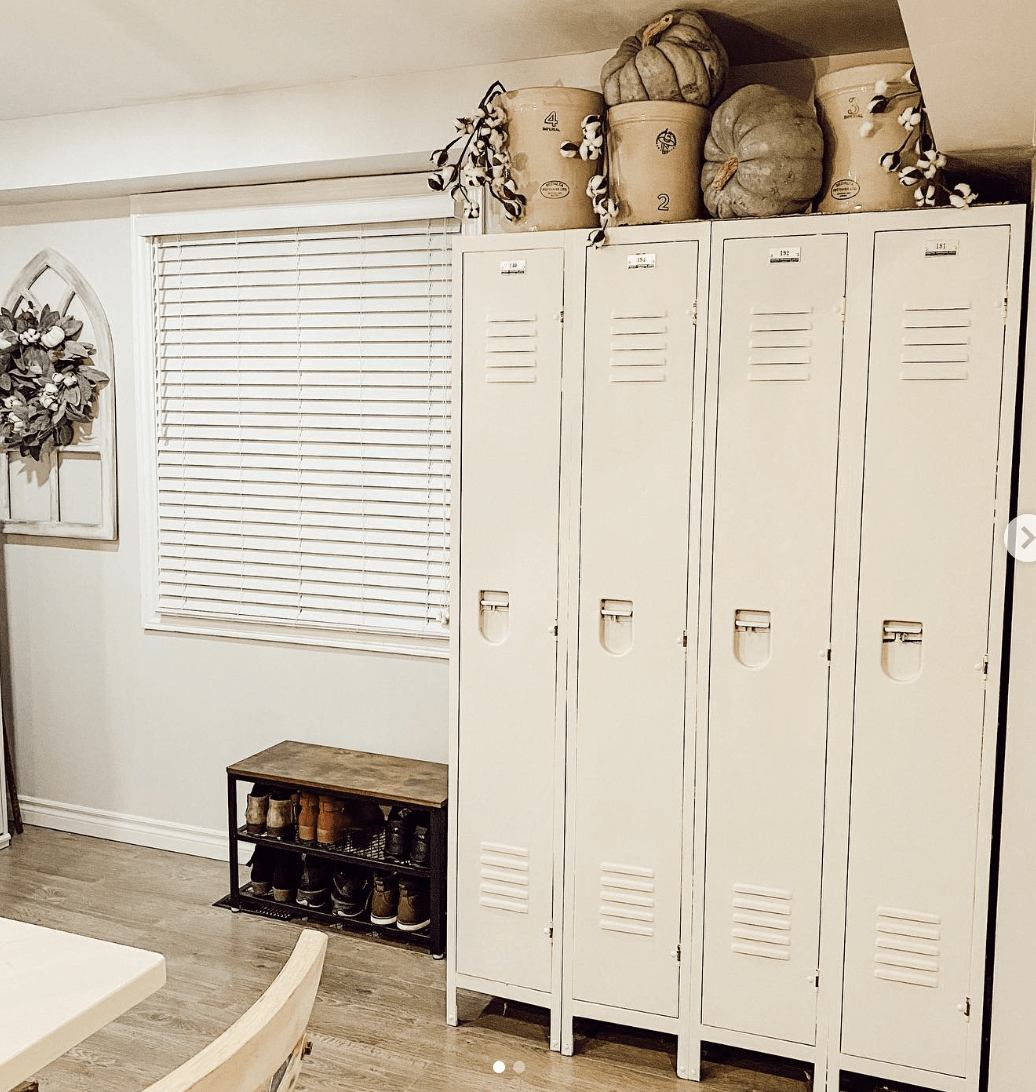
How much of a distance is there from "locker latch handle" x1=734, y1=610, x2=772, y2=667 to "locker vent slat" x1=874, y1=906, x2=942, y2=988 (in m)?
0.63

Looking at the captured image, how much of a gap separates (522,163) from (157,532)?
6.73 ft

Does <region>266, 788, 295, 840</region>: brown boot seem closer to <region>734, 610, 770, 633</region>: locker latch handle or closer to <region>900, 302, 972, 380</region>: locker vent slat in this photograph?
<region>734, 610, 770, 633</region>: locker latch handle

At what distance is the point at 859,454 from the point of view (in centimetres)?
238

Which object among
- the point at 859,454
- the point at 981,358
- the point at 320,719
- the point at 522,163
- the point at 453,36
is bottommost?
the point at 320,719

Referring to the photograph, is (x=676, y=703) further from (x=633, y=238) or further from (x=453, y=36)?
(x=453, y=36)

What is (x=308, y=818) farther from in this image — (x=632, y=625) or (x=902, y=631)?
(x=902, y=631)

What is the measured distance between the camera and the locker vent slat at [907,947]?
7.89 feet

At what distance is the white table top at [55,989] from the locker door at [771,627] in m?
1.53

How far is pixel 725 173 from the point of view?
2484 mm

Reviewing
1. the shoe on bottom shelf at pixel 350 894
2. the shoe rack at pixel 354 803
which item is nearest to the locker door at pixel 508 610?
the shoe rack at pixel 354 803

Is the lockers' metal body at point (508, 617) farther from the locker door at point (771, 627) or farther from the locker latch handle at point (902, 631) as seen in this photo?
the locker latch handle at point (902, 631)

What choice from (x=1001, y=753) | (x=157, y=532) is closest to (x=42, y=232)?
(x=157, y=532)

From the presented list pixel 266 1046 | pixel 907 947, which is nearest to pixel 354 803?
pixel 907 947

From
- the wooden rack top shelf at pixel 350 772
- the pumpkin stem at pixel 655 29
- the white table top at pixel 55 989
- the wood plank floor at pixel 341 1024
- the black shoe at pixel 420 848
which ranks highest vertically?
the pumpkin stem at pixel 655 29
